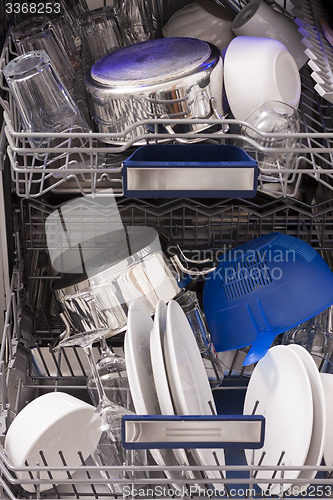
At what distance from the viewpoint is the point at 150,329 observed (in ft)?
3.32

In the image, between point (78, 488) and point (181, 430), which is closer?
point (181, 430)

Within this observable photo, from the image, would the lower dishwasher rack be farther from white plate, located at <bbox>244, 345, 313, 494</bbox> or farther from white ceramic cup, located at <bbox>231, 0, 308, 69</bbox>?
white ceramic cup, located at <bbox>231, 0, 308, 69</bbox>

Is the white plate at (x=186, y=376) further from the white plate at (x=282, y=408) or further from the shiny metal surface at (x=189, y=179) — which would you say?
the shiny metal surface at (x=189, y=179)

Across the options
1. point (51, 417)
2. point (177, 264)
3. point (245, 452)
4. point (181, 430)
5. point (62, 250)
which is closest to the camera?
point (181, 430)

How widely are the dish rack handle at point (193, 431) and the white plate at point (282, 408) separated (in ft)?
0.25

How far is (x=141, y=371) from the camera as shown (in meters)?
0.92

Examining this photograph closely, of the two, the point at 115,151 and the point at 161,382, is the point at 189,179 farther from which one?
the point at 161,382

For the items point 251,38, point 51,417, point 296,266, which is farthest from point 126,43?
point 51,417

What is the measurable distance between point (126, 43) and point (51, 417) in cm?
65

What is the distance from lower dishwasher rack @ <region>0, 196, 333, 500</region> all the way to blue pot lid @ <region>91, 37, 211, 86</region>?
0.87 ft

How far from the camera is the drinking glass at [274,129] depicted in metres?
0.99

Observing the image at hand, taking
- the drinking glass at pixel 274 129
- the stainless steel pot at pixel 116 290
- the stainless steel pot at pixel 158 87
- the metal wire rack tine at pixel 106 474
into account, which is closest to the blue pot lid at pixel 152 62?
the stainless steel pot at pixel 158 87

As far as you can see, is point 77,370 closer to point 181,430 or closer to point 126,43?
point 181,430

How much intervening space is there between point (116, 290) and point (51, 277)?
0.57 feet
